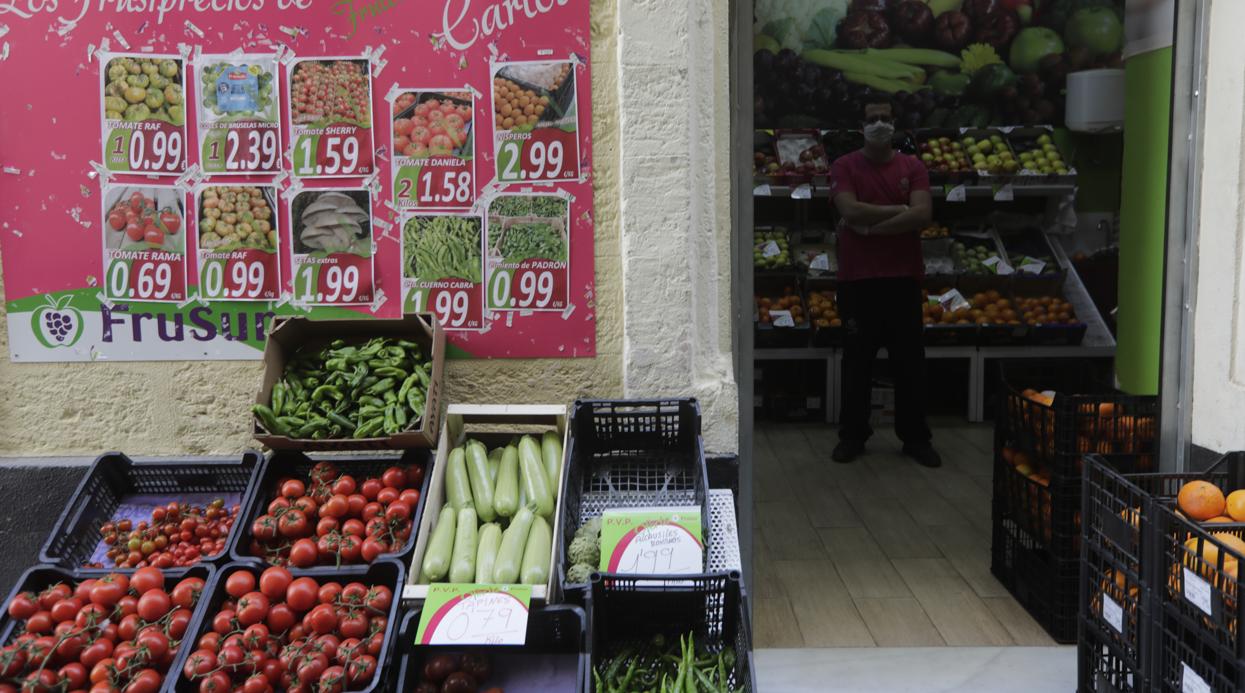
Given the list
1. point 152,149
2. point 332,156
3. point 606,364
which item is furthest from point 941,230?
point 152,149

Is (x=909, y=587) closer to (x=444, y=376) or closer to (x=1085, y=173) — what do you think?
(x=444, y=376)

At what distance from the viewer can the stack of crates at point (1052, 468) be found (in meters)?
3.50

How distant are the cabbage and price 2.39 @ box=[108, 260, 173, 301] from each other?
17.6 feet

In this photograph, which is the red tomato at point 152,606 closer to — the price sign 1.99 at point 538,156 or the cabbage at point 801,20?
the price sign 1.99 at point 538,156

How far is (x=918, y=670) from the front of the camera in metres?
3.36

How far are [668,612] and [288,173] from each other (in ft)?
5.90

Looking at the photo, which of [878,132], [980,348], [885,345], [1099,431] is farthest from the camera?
[980,348]

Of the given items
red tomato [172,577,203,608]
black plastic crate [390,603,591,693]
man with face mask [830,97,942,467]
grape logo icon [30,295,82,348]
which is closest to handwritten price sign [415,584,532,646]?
black plastic crate [390,603,591,693]

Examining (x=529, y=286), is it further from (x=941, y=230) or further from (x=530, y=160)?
(x=941, y=230)

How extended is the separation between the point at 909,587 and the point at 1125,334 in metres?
1.40

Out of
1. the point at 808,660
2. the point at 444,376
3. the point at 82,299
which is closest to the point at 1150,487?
the point at 808,660

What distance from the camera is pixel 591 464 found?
9.89 feet

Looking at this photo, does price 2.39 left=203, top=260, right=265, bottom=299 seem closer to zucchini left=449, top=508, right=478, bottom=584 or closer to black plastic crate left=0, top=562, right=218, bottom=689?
black plastic crate left=0, top=562, right=218, bottom=689

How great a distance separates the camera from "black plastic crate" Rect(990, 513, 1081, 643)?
3.57 metres
